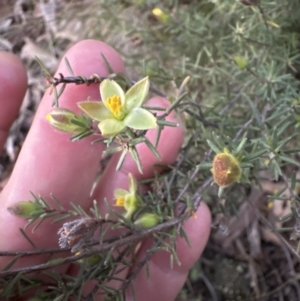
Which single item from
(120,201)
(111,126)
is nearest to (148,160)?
(120,201)

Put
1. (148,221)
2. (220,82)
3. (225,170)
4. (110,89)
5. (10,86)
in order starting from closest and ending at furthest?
(225,170), (110,89), (148,221), (10,86), (220,82)

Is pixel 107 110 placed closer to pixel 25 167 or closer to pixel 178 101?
pixel 178 101

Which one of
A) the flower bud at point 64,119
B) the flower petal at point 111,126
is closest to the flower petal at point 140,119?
the flower petal at point 111,126

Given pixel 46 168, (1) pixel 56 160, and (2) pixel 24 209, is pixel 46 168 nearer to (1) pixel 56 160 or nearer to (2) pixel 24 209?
(1) pixel 56 160

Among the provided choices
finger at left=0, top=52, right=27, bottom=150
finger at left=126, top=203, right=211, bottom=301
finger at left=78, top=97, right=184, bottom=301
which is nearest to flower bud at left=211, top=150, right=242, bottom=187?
finger at left=78, top=97, right=184, bottom=301

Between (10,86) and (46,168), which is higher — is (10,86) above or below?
above

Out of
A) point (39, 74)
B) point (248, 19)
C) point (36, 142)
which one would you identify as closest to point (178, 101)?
point (36, 142)

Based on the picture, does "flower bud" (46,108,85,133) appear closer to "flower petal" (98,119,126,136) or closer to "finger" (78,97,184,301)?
"flower petal" (98,119,126,136)

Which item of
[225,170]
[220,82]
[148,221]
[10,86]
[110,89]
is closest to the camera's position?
[225,170]
